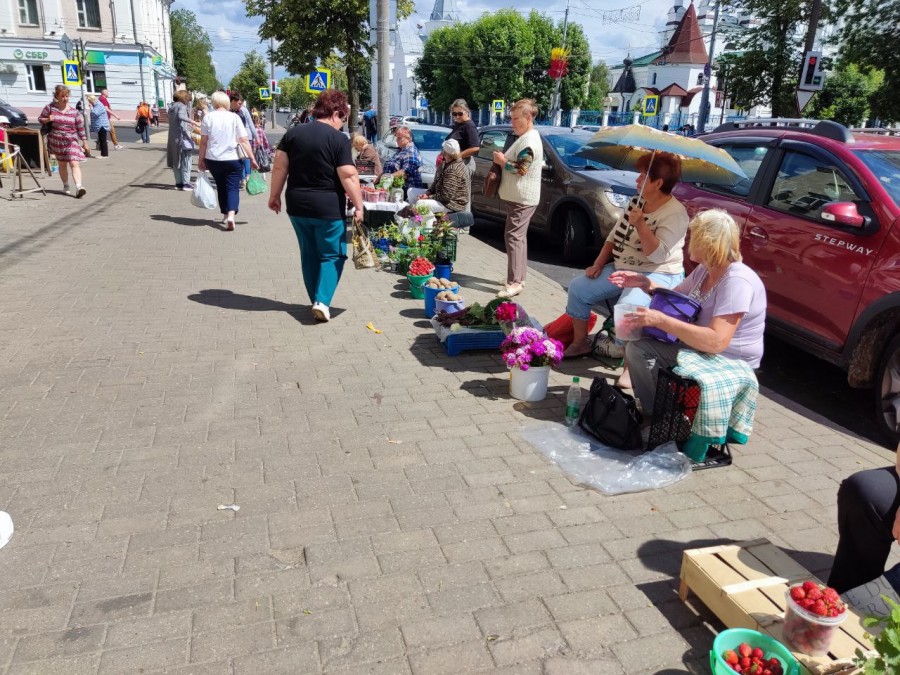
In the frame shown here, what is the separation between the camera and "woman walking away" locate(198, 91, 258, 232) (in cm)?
1020

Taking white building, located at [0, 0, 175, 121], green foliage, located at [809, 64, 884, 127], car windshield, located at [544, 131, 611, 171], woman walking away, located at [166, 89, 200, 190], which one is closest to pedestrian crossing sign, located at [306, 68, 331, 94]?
woman walking away, located at [166, 89, 200, 190]

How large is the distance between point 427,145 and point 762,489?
1204 cm

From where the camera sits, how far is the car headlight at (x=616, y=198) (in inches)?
349

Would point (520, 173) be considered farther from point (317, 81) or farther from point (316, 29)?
point (316, 29)

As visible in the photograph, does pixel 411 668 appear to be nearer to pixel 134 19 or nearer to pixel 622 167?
pixel 622 167

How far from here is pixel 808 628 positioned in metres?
2.34

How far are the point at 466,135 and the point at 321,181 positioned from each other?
12.9 feet

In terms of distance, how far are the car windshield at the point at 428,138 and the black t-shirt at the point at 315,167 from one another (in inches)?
340

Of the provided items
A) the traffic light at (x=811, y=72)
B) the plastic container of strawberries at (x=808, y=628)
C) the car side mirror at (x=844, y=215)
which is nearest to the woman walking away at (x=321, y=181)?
the car side mirror at (x=844, y=215)

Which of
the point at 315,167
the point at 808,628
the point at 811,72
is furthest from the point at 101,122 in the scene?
the point at 808,628

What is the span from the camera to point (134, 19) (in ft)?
158

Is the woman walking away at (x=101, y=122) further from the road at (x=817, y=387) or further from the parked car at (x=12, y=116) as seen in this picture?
the road at (x=817, y=387)

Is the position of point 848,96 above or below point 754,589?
above

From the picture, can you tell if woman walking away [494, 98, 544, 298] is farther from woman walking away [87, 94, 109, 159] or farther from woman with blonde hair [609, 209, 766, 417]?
woman walking away [87, 94, 109, 159]
